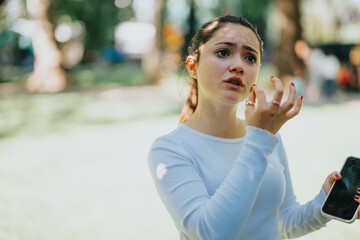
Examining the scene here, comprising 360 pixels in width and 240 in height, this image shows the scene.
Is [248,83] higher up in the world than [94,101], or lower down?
higher up

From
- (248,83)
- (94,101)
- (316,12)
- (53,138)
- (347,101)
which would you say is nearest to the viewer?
(248,83)

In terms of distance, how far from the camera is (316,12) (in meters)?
56.3

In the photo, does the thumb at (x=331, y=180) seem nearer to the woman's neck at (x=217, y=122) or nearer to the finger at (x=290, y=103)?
the woman's neck at (x=217, y=122)

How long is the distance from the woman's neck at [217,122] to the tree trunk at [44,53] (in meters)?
18.1

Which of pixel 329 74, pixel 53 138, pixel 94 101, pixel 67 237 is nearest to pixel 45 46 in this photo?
pixel 94 101

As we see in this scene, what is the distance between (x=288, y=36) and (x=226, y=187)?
1579 cm

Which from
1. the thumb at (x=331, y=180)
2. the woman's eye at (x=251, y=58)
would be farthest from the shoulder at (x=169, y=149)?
the thumb at (x=331, y=180)

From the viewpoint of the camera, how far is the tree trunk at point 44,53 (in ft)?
60.6

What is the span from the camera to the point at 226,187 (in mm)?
1398

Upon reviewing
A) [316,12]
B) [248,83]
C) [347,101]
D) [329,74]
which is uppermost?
[316,12]

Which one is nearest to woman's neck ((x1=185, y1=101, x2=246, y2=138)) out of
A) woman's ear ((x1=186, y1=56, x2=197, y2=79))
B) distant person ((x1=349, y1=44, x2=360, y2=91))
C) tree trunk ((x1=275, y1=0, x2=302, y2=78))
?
woman's ear ((x1=186, y1=56, x2=197, y2=79))

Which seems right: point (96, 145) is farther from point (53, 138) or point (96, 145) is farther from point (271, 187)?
point (271, 187)

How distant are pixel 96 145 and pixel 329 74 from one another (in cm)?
1039

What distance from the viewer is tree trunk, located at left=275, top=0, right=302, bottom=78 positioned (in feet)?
52.0
